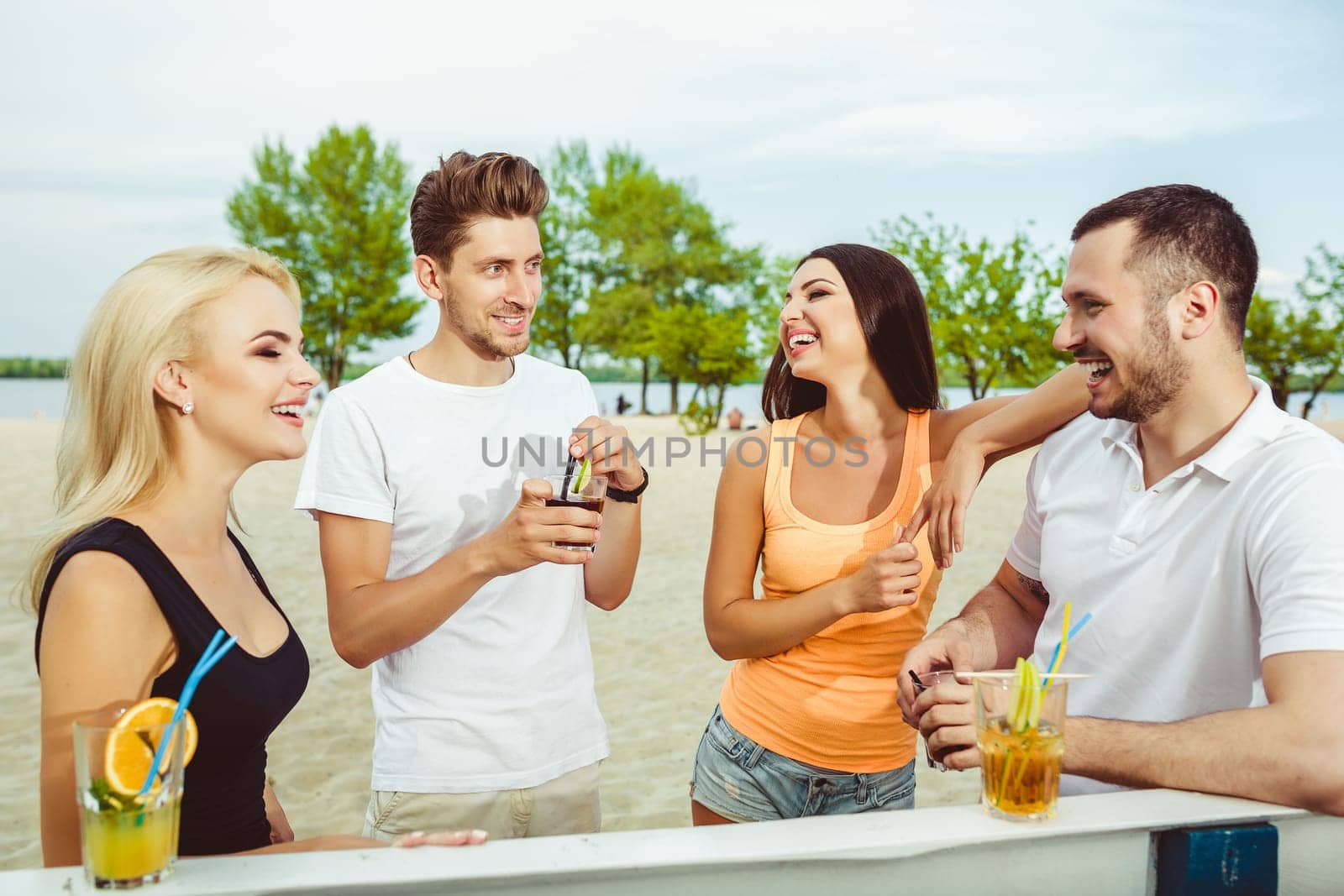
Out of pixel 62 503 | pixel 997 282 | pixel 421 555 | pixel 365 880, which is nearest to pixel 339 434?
pixel 421 555

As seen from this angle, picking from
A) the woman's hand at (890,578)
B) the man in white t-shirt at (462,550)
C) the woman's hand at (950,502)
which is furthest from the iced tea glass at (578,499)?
the woman's hand at (950,502)

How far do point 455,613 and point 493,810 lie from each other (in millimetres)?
495

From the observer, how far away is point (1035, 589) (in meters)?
2.45

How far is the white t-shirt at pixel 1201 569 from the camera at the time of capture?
1.68 m

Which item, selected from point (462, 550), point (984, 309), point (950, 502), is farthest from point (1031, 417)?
point (984, 309)

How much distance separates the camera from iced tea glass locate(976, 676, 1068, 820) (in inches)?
57.9

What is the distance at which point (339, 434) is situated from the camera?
2.41 meters

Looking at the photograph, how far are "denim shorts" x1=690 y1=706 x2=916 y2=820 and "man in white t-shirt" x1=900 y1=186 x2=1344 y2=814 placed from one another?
0.43m

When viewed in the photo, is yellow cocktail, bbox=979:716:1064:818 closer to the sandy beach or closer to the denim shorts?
the denim shorts

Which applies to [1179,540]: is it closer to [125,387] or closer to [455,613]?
[455,613]

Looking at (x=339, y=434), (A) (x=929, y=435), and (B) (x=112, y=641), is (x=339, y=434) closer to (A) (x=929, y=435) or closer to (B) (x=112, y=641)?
(B) (x=112, y=641)

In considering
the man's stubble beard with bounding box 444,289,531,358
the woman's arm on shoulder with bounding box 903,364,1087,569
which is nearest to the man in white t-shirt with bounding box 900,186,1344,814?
the woman's arm on shoulder with bounding box 903,364,1087,569

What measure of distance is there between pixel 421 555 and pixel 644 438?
24.9 metres

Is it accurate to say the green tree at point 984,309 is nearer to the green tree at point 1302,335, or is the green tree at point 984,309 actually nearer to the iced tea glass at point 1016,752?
the green tree at point 1302,335
